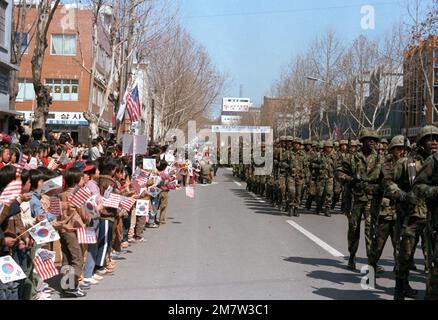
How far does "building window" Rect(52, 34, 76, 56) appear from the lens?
39844 millimetres

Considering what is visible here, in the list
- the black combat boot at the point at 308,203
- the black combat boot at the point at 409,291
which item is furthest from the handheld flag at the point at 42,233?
the black combat boot at the point at 308,203

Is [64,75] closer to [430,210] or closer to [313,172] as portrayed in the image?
[313,172]

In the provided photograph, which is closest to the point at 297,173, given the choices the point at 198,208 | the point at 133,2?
the point at 198,208

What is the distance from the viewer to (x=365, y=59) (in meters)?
33.2

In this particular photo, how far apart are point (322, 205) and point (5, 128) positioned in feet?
39.9

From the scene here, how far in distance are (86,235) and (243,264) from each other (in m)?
2.67

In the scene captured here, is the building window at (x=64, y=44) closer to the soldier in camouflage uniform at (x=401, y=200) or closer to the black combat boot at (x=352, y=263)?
the black combat boot at (x=352, y=263)

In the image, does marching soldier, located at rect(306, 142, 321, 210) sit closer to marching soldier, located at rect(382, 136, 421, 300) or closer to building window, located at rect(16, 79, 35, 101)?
marching soldier, located at rect(382, 136, 421, 300)

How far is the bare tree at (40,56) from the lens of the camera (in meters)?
16.0

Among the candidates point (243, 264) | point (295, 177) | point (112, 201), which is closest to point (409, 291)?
point (243, 264)

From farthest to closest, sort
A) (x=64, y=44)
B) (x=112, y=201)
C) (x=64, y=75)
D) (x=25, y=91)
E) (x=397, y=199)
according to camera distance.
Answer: (x=64, y=75) < (x=64, y=44) < (x=25, y=91) < (x=112, y=201) < (x=397, y=199)

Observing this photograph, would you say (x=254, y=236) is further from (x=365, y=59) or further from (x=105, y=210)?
(x=365, y=59)

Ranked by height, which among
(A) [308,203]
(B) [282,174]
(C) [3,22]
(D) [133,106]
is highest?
(C) [3,22]

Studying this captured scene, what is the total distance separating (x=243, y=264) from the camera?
8508mm
